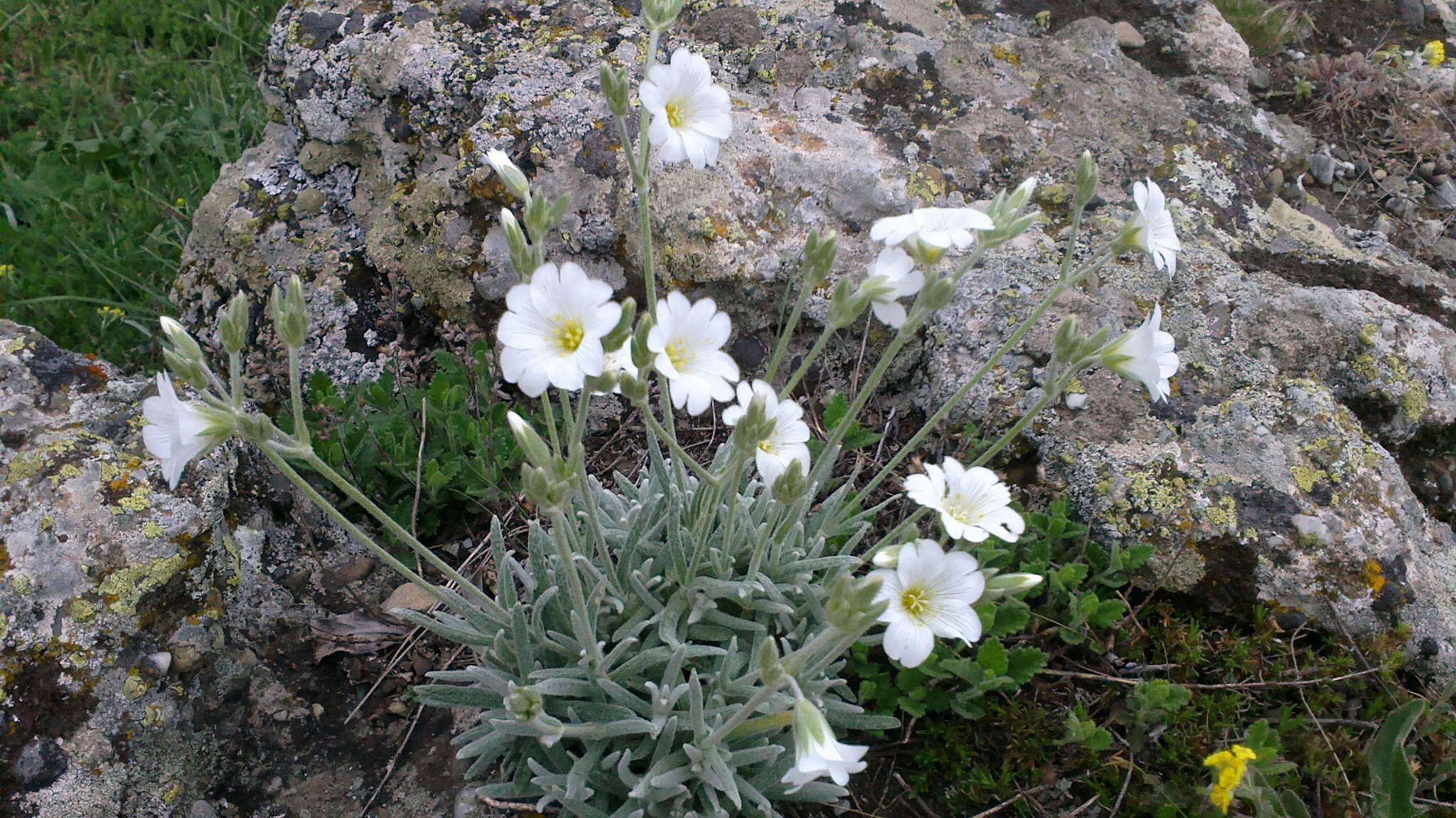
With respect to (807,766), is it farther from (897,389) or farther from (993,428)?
(897,389)

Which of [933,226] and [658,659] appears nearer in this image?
[933,226]

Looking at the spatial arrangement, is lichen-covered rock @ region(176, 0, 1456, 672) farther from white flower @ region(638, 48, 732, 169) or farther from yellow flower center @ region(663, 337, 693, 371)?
yellow flower center @ region(663, 337, 693, 371)

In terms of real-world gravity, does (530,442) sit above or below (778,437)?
above

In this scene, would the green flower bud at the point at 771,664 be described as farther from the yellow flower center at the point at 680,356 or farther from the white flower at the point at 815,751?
the yellow flower center at the point at 680,356

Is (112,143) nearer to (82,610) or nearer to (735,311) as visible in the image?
(82,610)

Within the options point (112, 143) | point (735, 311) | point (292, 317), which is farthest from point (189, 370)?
point (112, 143)

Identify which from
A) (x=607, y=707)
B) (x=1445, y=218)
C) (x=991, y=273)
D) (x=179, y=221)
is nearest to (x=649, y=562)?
(x=607, y=707)

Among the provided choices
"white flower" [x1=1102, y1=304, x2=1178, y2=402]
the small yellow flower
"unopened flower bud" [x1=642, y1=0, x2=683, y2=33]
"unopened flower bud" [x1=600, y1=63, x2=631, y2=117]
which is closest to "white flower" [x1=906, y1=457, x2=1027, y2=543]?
"white flower" [x1=1102, y1=304, x2=1178, y2=402]
